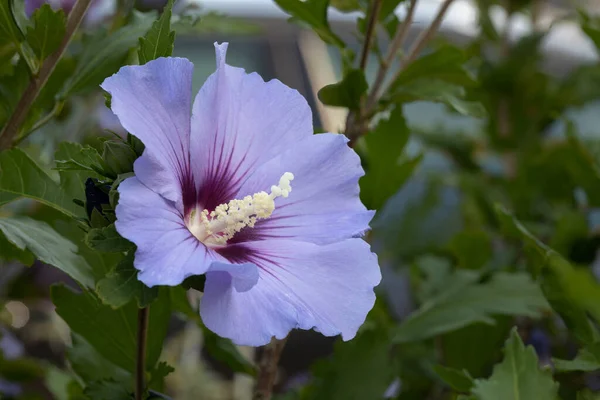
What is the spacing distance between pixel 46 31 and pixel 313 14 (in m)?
0.21

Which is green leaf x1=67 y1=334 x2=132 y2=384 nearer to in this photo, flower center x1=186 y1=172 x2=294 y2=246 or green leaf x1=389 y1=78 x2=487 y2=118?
flower center x1=186 y1=172 x2=294 y2=246

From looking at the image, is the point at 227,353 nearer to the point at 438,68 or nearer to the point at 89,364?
the point at 89,364

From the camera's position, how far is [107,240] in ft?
1.09

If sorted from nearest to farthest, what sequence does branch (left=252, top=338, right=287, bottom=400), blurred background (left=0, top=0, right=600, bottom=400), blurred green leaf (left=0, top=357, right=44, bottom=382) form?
branch (left=252, top=338, right=287, bottom=400)
blurred green leaf (left=0, top=357, right=44, bottom=382)
blurred background (left=0, top=0, right=600, bottom=400)

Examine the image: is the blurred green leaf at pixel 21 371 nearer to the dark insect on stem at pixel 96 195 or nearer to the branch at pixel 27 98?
the branch at pixel 27 98

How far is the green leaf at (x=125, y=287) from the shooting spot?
322mm

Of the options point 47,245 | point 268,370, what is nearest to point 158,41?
point 47,245

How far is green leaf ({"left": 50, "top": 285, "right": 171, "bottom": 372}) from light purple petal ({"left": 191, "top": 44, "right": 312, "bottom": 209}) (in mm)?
130

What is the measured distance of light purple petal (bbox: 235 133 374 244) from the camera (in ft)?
1.28

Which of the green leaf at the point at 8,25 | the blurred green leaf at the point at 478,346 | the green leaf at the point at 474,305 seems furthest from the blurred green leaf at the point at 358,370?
the green leaf at the point at 8,25

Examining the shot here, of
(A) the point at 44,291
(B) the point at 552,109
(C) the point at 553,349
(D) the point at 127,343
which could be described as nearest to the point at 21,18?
(D) the point at 127,343

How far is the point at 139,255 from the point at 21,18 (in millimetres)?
261

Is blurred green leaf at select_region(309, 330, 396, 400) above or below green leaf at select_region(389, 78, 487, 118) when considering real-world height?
below

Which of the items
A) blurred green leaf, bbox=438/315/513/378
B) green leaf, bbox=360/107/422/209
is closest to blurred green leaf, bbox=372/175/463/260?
blurred green leaf, bbox=438/315/513/378
